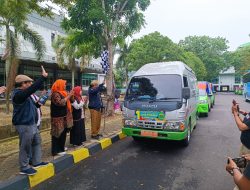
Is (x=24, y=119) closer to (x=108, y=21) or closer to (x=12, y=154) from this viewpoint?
(x=12, y=154)

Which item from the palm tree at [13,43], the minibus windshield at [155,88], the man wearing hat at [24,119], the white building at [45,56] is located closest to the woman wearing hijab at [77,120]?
the minibus windshield at [155,88]

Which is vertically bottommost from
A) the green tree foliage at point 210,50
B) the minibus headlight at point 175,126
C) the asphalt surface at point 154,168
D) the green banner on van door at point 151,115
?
the asphalt surface at point 154,168

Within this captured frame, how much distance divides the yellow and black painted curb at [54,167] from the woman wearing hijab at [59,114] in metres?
0.37

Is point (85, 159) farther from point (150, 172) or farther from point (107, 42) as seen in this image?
point (107, 42)

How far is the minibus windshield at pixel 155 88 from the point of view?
7.28m

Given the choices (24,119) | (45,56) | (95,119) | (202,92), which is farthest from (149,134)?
(45,56)

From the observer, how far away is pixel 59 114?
20.5 ft

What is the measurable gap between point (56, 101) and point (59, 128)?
0.66 metres

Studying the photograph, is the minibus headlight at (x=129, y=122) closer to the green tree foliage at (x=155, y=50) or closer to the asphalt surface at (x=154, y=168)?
the asphalt surface at (x=154, y=168)

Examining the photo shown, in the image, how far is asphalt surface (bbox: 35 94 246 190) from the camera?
4.89 metres

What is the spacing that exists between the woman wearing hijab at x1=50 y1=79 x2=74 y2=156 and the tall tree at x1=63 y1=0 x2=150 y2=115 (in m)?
6.35

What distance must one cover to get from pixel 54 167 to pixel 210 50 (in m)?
60.6

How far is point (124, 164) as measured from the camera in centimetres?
613

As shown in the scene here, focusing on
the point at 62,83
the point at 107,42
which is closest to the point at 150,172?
the point at 62,83
